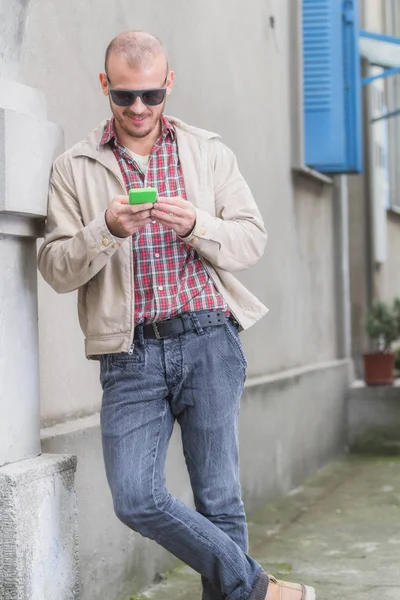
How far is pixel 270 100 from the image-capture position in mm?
7258

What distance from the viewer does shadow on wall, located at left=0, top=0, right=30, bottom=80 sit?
3270 mm

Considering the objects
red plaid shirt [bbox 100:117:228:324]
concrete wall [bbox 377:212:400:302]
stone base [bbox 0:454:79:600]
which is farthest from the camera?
concrete wall [bbox 377:212:400:302]

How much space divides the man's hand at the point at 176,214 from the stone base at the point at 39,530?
0.84m

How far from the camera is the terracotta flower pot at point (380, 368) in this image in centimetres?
895

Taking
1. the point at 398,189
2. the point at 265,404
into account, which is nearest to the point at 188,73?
the point at 265,404

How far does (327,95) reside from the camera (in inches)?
320

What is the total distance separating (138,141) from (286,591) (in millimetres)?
1465

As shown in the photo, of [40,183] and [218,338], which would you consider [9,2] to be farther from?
[218,338]

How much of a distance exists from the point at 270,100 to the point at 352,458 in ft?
9.72

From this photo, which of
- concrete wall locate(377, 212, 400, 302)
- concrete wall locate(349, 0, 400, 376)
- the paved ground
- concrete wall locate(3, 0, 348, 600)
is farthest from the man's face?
concrete wall locate(377, 212, 400, 302)

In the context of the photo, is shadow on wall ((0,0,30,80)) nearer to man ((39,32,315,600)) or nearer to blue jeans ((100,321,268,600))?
man ((39,32,315,600))

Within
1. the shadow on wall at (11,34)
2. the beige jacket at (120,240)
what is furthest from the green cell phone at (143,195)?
the shadow on wall at (11,34)

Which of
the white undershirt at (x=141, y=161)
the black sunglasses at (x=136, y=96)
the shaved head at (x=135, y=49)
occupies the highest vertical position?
the shaved head at (x=135, y=49)

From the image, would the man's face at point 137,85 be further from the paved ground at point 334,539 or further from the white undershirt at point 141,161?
the paved ground at point 334,539
